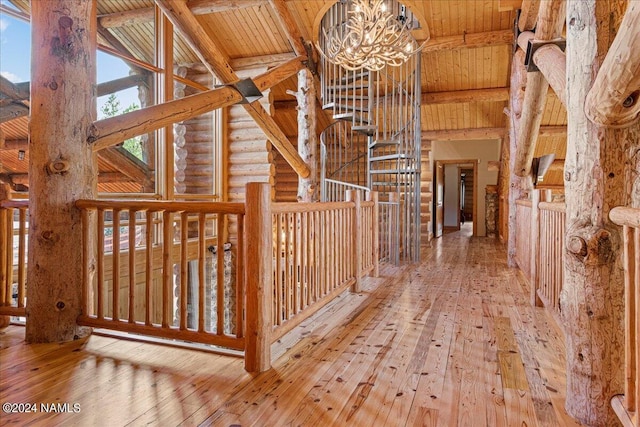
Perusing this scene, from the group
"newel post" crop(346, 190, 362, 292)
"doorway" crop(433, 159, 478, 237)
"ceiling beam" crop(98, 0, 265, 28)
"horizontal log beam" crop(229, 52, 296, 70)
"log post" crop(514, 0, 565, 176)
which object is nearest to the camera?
"log post" crop(514, 0, 565, 176)

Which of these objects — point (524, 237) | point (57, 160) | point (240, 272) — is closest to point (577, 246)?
point (240, 272)

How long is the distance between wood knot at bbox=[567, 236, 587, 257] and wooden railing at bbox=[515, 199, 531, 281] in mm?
2845

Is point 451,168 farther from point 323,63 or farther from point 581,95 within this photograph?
point 581,95

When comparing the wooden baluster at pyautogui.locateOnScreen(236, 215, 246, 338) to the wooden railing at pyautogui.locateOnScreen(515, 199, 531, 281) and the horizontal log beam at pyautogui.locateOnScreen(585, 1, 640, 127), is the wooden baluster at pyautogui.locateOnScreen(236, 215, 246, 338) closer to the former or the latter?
the horizontal log beam at pyautogui.locateOnScreen(585, 1, 640, 127)

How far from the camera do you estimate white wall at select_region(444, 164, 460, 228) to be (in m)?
13.1

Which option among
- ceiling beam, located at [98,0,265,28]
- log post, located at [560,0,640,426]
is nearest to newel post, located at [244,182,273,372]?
log post, located at [560,0,640,426]

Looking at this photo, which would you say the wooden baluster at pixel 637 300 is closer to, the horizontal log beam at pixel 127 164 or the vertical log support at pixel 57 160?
the vertical log support at pixel 57 160

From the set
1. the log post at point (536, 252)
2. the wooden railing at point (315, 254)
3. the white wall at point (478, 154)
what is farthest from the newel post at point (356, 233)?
the white wall at point (478, 154)

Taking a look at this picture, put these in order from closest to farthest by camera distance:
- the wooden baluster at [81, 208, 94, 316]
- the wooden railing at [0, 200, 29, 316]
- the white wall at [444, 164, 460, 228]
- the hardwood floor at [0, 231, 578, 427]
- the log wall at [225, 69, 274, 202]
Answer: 1. the hardwood floor at [0, 231, 578, 427]
2. the wooden baluster at [81, 208, 94, 316]
3. the wooden railing at [0, 200, 29, 316]
4. the log wall at [225, 69, 274, 202]
5. the white wall at [444, 164, 460, 228]

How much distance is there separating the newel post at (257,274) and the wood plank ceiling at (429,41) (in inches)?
167

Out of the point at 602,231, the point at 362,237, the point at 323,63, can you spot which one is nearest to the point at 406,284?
the point at 362,237

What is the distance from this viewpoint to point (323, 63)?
20.4 ft

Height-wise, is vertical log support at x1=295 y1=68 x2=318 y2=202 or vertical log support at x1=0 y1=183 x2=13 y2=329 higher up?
vertical log support at x1=295 y1=68 x2=318 y2=202

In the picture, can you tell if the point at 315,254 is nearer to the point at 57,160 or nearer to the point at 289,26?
the point at 57,160
